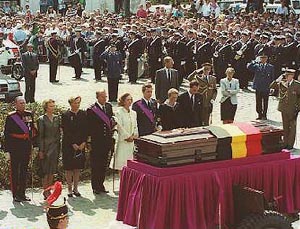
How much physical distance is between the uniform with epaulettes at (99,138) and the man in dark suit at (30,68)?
316 inches

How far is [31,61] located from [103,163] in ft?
→ 26.8

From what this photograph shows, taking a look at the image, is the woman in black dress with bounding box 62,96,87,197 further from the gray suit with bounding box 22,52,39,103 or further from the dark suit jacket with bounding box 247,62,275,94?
the gray suit with bounding box 22,52,39,103

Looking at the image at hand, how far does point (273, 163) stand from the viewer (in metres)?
8.97

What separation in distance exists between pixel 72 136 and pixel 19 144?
886mm

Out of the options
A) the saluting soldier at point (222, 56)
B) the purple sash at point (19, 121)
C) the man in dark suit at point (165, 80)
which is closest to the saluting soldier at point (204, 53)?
the saluting soldier at point (222, 56)

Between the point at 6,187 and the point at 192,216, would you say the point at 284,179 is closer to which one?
the point at 192,216

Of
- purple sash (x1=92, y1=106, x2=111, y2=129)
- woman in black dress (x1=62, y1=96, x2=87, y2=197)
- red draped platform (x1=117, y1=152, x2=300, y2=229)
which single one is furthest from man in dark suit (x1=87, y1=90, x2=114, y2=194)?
red draped platform (x1=117, y1=152, x2=300, y2=229)

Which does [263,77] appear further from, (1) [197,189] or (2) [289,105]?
(1) [197,189]

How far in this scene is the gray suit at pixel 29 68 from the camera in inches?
754

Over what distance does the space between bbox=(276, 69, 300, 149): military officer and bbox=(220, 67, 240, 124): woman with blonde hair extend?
1.18 meters

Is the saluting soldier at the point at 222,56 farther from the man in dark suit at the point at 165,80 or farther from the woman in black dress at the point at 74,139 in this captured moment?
the woman in black dress at the point at 74,139

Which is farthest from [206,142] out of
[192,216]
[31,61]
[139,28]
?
[139,28]

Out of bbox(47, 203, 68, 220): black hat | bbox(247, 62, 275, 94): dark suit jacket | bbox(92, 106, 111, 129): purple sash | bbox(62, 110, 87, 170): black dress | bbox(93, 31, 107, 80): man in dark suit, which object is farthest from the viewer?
bbox(93, 31, 107, 80): man in dark suit

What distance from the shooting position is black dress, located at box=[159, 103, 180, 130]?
12.2 metres
